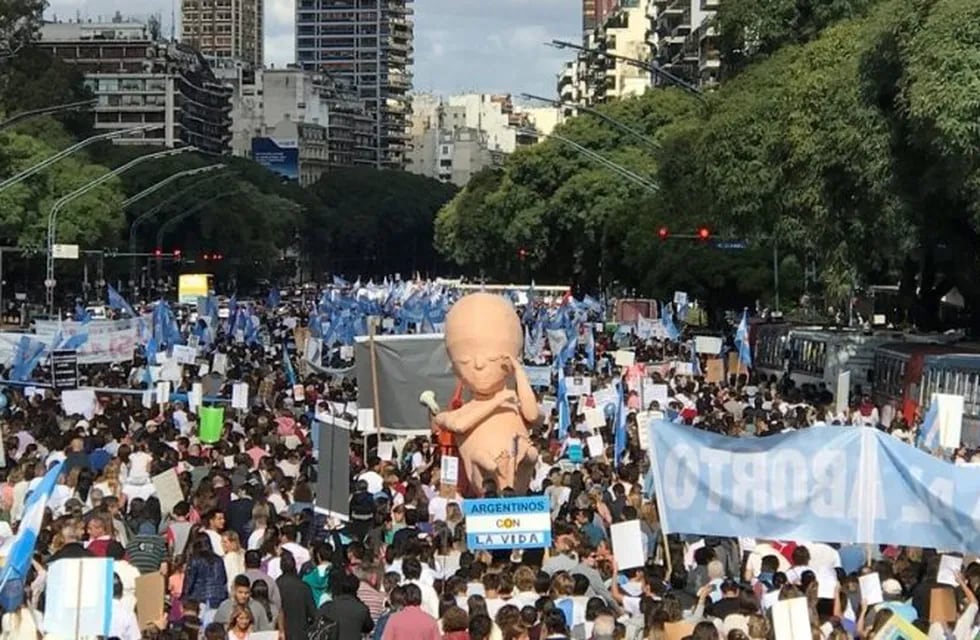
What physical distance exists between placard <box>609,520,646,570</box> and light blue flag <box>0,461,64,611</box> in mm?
3518

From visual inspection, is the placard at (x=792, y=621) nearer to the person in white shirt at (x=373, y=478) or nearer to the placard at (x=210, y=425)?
the person in white shirt at (x=373, y=478)

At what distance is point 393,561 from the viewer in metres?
14.2

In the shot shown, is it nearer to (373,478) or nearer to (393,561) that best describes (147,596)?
(393,561)

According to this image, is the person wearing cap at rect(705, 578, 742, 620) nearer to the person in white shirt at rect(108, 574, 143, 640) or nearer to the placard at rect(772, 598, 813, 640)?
the placard at rect(772, 598, 813, 640)

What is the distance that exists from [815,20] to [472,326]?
3813cm

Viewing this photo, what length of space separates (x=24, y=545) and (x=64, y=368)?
64.0 ft

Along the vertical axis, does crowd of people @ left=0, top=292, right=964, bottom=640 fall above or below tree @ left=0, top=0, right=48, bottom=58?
below

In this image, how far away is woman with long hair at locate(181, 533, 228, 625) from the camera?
13.4 m

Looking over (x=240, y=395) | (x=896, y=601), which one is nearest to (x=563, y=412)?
(x=240, y=395)

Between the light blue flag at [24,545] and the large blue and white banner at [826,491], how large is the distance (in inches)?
146

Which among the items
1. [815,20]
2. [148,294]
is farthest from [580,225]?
[815,20]

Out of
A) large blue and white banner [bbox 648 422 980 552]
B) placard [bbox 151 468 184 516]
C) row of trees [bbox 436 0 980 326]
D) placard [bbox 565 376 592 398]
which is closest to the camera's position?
large blue and white banner [bbox 648 422 980 552]

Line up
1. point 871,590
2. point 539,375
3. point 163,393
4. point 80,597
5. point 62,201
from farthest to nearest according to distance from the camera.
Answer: point 62,201 < point 539,375 < point 163,393 < point 871,590 < point 80,597

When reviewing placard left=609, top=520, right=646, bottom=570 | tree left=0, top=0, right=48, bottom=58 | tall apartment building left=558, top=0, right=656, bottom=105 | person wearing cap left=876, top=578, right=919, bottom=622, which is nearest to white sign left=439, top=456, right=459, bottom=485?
placard left=609, top=520, right=646, bottom=570
